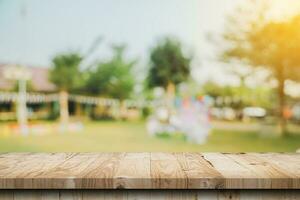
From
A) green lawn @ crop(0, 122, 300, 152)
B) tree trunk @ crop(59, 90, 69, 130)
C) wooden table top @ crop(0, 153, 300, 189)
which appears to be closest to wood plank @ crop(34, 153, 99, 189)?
wooden table top @ crop(0, 153, 300, 189)

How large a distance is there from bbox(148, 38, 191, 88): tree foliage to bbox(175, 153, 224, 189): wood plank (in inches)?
179

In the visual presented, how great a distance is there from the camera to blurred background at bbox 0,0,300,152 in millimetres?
5395

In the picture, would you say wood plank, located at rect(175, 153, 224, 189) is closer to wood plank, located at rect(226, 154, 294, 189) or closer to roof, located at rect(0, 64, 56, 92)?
wood plank, located at rect(226, 154, 294, 189)

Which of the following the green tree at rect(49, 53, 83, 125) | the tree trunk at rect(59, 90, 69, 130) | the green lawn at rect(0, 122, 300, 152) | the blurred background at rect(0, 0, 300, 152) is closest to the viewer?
the blurred background at rect(0, 0, 300, 152)

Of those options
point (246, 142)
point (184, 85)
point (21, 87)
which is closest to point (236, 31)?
point (184, 85)

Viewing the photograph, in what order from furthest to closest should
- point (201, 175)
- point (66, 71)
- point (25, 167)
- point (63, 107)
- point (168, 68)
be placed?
point (63, 107), point (66, 71), point (168, 68), point (25, 167), point (201, 175)

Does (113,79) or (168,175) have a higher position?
(113,79)

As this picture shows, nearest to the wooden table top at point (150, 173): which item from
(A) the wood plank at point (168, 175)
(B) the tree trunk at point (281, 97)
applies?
(A) the wood plank at point (168, 175)

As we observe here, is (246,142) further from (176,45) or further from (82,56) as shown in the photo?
(82,56)

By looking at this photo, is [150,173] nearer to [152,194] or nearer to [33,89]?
[152,194]

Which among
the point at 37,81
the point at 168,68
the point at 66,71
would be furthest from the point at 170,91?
the point at 37,81

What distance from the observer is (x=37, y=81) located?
575 cm

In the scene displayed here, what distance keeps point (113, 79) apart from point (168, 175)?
16.6 feet

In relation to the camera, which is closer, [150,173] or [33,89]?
[150,173]
